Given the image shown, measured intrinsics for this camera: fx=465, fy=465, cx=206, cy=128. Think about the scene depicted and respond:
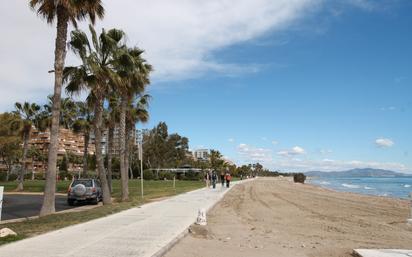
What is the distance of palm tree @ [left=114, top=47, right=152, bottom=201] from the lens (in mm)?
23859

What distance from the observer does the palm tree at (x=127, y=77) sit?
2386cm

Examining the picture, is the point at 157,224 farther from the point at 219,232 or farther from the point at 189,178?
the point at 189,178

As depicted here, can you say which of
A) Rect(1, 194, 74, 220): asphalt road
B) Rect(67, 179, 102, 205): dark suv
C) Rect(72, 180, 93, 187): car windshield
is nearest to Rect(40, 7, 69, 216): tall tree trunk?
Rect(1, 194, 74, 220): asphalt road

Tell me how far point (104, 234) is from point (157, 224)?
103 inches

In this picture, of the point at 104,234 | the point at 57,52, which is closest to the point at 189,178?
the point at 57,52

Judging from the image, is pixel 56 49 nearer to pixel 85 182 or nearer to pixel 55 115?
pixel 55 115

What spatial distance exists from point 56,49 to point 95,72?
3.71m

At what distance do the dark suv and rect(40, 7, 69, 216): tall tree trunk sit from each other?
25.7ft

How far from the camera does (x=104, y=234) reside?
11172 mm

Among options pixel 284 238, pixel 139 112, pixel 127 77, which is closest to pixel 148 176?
pixel 139 112

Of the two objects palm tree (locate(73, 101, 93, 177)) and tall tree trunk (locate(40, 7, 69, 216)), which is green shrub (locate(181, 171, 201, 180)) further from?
tall tree trunk (locate(40, 7, 69, 216))

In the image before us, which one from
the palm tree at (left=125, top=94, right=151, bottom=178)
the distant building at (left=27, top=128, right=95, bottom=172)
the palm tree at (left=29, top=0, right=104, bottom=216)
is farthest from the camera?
the distant building at (left=27, top=128, right=95, bottom=172)

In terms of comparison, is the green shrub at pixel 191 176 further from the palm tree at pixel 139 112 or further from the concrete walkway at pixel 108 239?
the concrete walkway at pixel 108 239

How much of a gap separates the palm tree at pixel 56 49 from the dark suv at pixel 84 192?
7.85 metres
